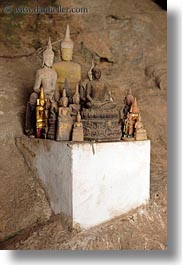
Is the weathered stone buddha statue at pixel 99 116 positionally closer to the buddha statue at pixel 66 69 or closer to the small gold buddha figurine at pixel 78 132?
the small gold buddha figurine at pixel 78 132

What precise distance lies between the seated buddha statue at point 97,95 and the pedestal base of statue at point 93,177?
0.42 metres

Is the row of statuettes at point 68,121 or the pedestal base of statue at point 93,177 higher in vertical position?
the row of statuettes at point 68,121

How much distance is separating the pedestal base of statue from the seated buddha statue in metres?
0.42

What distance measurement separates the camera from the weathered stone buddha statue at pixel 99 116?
3.38 m

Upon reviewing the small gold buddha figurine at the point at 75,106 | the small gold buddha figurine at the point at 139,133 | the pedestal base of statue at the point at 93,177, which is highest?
the small gold buddha figurine at the point at 75,106

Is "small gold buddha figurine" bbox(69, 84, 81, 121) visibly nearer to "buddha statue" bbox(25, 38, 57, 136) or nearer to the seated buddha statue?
the seated buddha statue

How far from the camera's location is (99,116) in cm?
343

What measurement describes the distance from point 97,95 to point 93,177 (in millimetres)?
886

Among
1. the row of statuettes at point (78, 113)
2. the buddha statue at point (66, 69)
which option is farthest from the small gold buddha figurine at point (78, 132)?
the buddha statue at point (66, 69)

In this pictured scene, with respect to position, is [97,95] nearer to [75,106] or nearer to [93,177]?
[75,106]

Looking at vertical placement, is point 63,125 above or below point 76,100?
below

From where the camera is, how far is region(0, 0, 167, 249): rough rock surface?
3359mm

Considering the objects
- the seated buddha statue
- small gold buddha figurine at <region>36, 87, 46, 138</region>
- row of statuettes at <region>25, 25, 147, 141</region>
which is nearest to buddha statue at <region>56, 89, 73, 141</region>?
row of statuettes at <region>25, 25, 147, 141</region>

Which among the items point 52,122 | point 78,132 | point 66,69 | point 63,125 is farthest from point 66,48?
point 78,132
